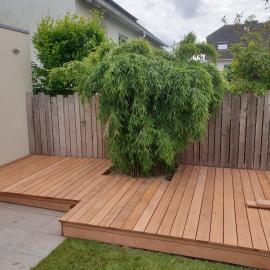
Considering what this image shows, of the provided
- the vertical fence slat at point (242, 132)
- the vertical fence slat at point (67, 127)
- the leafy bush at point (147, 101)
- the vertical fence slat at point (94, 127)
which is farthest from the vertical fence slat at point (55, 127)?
the vertical fence slat at point (242, 132)

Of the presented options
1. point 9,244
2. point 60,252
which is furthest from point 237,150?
point 9,244

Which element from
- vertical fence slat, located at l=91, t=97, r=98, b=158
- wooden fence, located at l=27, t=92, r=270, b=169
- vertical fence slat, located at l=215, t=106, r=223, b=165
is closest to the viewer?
wooden fence, located at l=27, t=92, r=270, b=169

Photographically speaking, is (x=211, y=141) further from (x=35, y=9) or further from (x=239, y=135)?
(x=35, y=9)

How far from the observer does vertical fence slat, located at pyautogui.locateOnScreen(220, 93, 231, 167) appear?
158 inches

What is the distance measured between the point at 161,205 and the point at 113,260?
32.2 inches

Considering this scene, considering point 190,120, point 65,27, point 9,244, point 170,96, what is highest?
point 65,27

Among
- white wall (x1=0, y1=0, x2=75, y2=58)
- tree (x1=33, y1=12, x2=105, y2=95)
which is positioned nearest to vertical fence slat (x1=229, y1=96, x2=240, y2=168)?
tree (x1=33, y1=12, x2=105, y2=95)

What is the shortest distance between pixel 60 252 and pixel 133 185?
1.31 meters

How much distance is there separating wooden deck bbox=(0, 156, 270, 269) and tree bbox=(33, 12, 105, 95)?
1.58 metres

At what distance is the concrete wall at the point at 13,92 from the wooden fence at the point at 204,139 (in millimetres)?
193

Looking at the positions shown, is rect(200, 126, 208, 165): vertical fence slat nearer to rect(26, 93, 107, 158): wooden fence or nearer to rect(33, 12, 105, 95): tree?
rect(26, 93, 107, 158): wooden fence

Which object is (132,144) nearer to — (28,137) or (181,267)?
(181,267)

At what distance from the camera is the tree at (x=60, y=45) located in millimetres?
4934

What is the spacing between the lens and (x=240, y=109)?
3979mm
